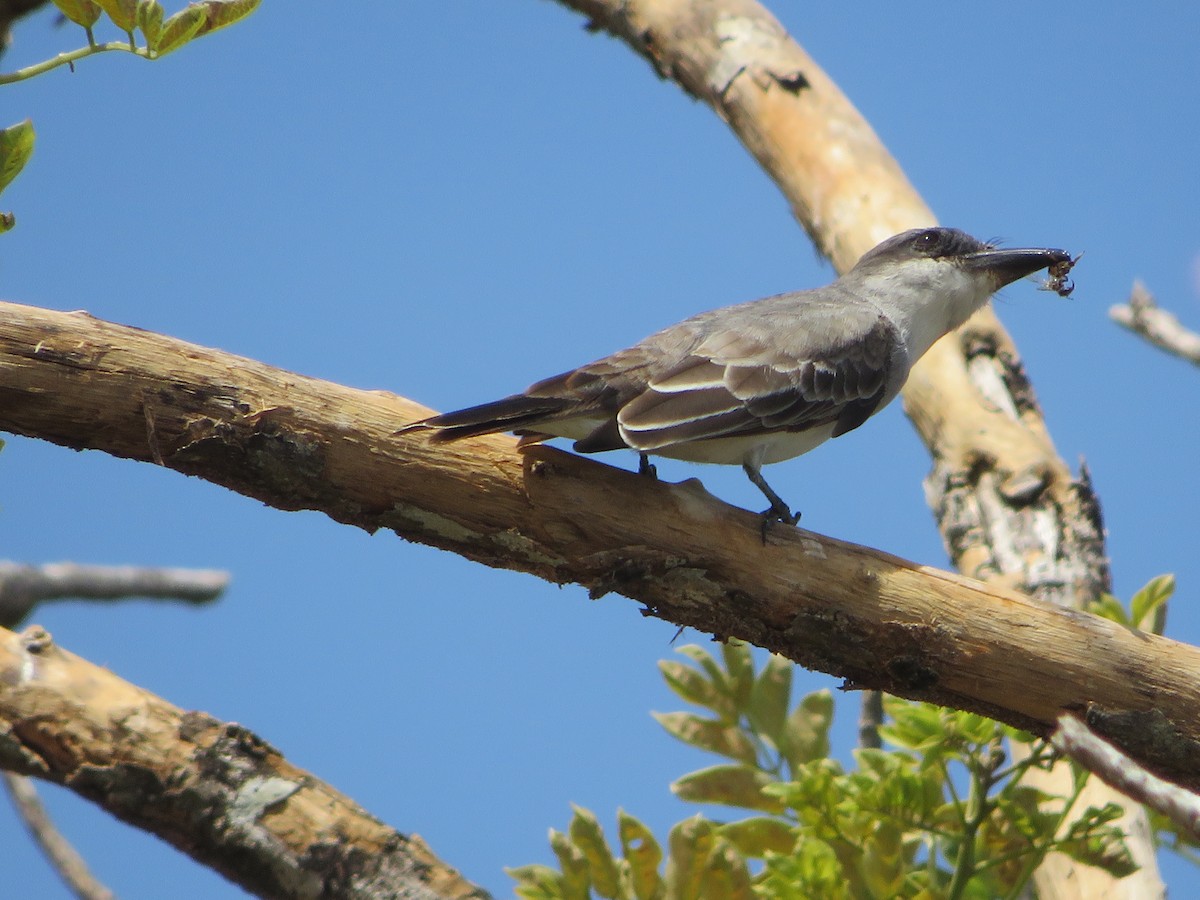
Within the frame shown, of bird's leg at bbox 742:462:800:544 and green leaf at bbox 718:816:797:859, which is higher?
bird's leg at bbox 742:462:800:544

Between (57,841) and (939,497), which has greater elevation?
(939,497)

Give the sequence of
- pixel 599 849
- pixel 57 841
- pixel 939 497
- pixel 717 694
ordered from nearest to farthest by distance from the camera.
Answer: pixel 599 849 → pixel 717 694 → pixel 57 841 → pixel 939 497

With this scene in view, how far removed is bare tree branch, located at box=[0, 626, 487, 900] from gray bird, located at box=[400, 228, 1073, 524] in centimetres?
121

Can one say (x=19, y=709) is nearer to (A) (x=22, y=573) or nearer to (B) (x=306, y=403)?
(A) (x=22, y=573)

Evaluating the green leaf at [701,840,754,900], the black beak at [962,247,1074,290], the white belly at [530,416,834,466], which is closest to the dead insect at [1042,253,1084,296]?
the black beak at [962,247,1074,290]

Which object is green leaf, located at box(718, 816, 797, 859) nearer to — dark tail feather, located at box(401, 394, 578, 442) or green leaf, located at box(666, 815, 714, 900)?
green leaf, located at box(666, 815, 714, 900)

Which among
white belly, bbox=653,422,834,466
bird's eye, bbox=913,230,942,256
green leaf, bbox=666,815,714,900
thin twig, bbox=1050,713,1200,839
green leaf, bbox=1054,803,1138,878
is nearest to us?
thin twig, bbox=1050,713,1200,839

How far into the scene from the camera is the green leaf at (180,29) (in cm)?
307

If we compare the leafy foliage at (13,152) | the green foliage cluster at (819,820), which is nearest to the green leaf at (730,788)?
the green foliage cluster at (819,820)

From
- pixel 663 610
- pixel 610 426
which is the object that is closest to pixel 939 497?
pixel 610 426

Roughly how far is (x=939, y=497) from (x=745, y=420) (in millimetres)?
2390

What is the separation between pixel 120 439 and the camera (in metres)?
3.71

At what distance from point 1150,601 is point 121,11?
12.4ft

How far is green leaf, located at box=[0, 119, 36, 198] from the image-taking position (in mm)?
3020
